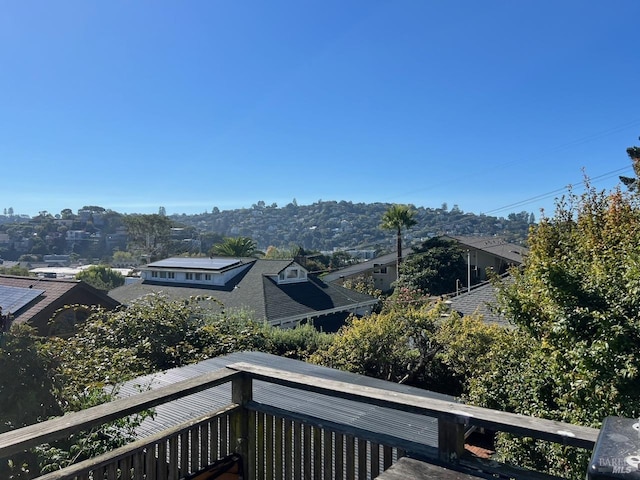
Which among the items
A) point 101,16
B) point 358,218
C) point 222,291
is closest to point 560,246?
point 101,16

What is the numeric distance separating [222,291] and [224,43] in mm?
14131

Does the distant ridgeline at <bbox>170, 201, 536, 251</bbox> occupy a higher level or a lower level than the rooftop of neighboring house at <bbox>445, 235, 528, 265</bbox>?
higher

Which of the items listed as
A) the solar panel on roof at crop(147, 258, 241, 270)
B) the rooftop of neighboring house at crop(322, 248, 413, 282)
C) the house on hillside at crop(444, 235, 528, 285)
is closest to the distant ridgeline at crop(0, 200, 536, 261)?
the rooftop of neighboring house at crop(322, 248, 413, 282)

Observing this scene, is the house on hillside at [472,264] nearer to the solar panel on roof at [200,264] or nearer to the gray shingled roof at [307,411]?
the solar panel on roof at [200,264]

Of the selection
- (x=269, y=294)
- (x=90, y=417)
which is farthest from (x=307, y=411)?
(x=269, y=294)

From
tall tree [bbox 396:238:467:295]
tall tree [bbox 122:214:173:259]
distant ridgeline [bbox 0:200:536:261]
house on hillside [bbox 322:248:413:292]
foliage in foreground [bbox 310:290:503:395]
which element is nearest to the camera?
foliage in foreground [bbox 310:290:503:395]

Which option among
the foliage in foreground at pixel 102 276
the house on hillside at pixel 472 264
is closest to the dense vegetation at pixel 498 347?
the house on hillside at pixel 472 264

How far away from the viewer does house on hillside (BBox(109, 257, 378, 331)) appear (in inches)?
780

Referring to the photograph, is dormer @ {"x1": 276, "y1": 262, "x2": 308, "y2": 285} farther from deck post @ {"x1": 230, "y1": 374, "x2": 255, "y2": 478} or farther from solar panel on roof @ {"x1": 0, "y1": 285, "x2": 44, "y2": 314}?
deck post @ {"x1": 230, "y1": 374, "x2": 255, "y2": 478}

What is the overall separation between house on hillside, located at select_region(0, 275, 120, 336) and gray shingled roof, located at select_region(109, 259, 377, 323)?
211 centimetres

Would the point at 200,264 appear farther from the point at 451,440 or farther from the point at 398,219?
the point at 451,440

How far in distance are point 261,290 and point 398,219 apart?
16124 mm

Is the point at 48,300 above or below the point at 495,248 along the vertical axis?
below

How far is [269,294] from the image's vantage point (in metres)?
20.6
